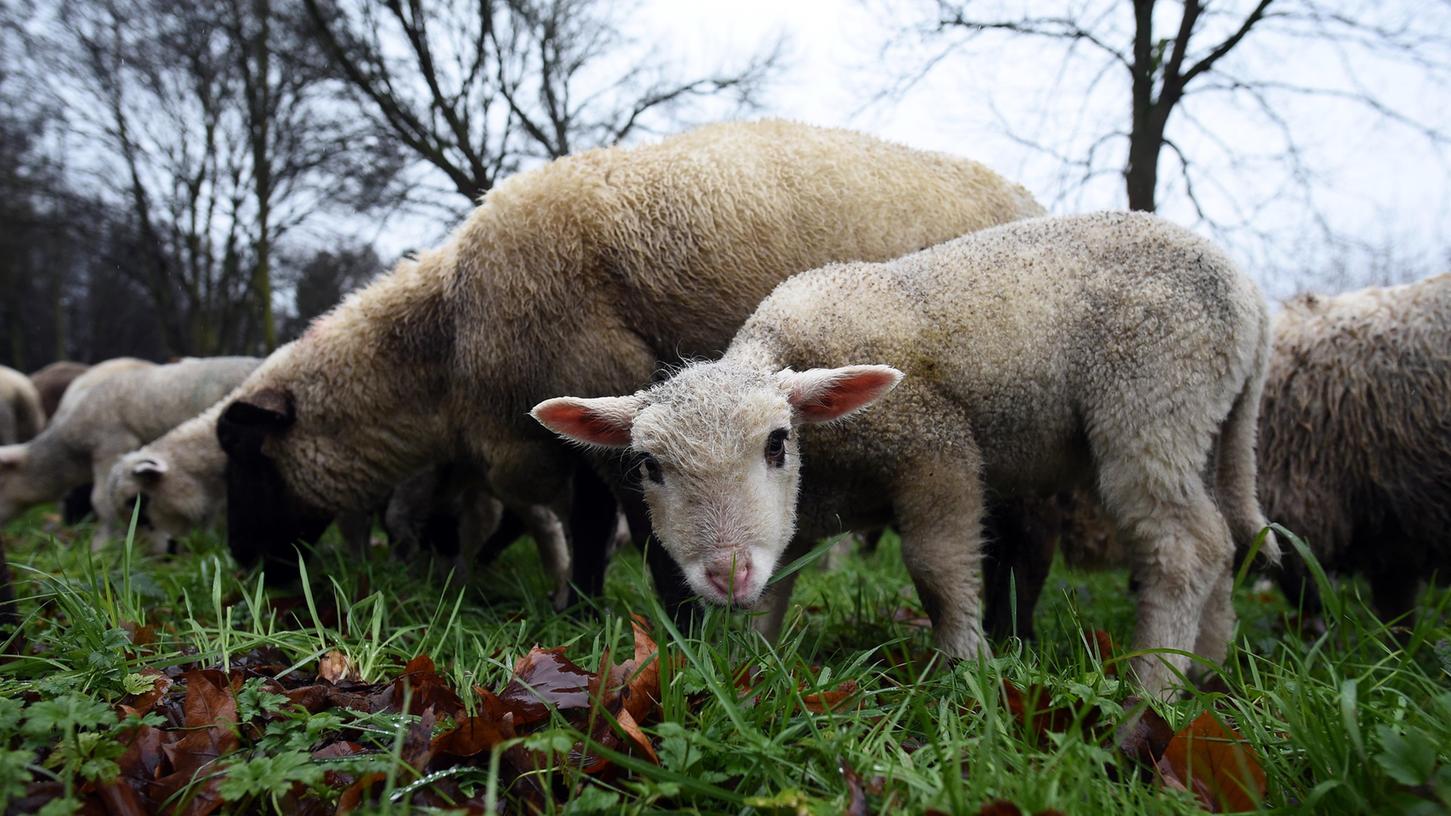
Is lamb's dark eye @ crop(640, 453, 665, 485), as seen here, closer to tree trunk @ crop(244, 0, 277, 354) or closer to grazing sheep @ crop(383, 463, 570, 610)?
grazing sheep @ crop(383, 463, 570, 610)

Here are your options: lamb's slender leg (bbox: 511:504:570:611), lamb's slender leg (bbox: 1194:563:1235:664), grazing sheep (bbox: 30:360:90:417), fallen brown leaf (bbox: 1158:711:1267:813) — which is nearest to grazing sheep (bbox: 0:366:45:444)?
grazing sheep (bbox: 30:360:90:417)

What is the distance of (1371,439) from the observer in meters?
4.44

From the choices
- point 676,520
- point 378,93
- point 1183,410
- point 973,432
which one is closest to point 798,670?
point 676,520

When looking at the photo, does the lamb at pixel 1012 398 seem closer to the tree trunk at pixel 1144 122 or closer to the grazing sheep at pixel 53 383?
the tree trunk at pixel 1144 122

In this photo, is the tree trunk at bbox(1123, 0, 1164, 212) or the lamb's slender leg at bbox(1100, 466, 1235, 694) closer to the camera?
the lamb's slender leg at bbox(1100, 466, 1235, 694)

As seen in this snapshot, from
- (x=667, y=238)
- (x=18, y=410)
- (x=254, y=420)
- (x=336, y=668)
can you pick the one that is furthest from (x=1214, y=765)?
(x=18, y=410)

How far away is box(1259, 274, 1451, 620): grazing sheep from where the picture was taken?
434 cm

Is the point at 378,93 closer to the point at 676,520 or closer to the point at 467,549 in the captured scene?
the point at 467,549

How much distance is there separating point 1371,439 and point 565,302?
171 inches

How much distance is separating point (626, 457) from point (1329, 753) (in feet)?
8.16

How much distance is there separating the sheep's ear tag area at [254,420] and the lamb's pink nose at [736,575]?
123 inches

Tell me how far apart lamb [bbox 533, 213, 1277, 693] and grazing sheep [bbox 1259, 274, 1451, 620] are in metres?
1.68

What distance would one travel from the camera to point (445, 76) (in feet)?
30.0

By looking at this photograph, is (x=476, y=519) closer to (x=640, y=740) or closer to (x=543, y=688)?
(x=543, y=688)
